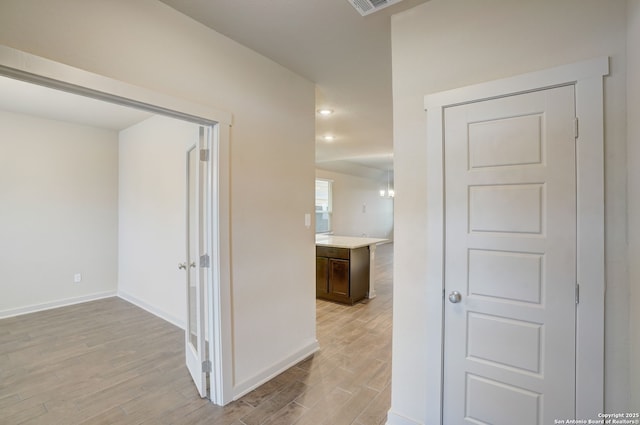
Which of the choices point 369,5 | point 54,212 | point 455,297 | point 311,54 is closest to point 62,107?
point 54,212

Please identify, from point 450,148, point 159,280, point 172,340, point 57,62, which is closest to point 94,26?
point 57,62

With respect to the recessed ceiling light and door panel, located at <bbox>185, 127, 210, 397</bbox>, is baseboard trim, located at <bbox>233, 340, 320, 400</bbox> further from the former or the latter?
the recessed ceiling light

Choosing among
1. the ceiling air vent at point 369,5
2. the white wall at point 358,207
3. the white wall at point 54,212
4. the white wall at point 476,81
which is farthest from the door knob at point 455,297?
the white wall at point 358,207

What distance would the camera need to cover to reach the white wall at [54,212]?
3979 mm

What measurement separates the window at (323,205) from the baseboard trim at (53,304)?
Answer: 5.07 meters

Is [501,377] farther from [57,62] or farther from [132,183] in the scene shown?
[132,183]

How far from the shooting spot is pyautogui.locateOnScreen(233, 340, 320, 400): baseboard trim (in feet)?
7.65

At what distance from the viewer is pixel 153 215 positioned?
417 cm

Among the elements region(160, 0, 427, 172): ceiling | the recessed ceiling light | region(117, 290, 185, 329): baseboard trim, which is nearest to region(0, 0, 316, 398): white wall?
region(160, 0, 427, 172): ceiling

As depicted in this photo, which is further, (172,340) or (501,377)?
(172,340)

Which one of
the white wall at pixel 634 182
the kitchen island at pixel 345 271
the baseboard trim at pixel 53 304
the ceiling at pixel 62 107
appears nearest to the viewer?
the white wall at pixel 634 182

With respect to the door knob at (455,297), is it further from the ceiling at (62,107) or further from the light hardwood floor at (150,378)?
the ceiling at (62,107)

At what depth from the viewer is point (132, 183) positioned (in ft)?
15.2

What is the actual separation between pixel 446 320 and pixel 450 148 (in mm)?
1013
